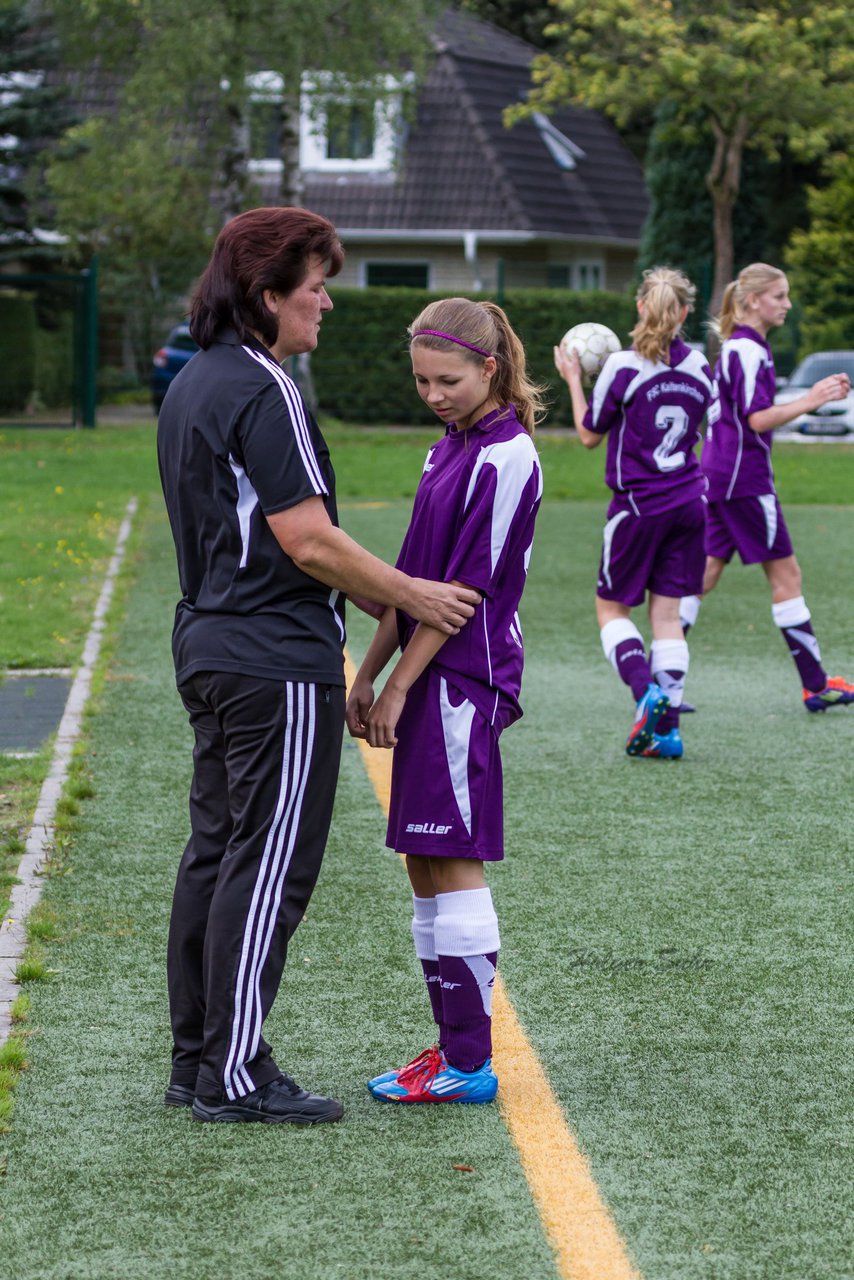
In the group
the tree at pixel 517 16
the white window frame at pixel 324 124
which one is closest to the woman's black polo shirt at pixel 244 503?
the white window frame at pixel 324 124

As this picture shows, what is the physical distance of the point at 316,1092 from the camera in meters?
3.95

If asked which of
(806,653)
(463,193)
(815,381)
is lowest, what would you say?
(815,381)

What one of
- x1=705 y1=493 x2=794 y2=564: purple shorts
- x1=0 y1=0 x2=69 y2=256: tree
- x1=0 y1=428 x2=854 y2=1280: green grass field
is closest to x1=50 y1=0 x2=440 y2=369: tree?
x1=0 y1=0 x2=69 y2=256: tree

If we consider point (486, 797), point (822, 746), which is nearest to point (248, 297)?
point (486, 797)

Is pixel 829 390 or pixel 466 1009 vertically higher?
pixel 829 390

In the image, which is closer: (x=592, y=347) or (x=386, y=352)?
(x=592, y=347)

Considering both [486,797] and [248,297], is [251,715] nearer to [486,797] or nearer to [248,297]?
[486,797]

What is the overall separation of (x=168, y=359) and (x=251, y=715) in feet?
78.1

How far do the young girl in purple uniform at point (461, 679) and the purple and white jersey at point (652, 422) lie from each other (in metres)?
3.47

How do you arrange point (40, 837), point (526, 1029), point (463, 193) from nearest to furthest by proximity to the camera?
point (526, 1029)
point (40, 837)
point (463, 193)

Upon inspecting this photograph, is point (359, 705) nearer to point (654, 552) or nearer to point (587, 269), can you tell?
point (654, 552)

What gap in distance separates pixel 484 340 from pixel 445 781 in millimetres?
968

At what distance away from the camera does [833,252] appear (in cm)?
3231

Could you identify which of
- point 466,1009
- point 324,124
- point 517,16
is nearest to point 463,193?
point 324,124
